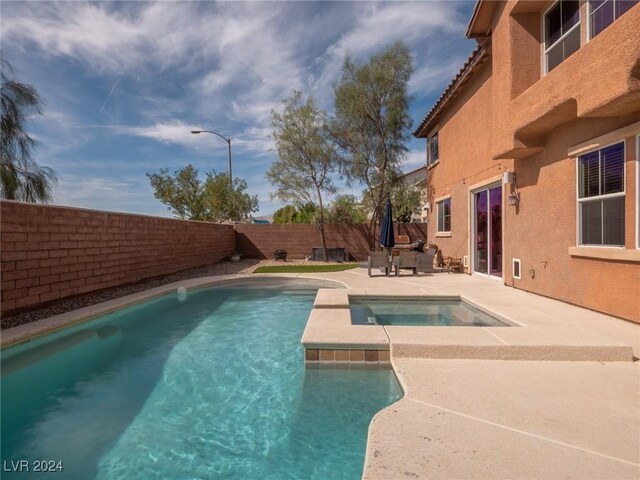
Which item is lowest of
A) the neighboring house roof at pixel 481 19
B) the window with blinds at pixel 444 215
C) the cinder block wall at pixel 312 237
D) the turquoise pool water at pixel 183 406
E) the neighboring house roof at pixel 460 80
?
the turquoise pool water at pixel 183 406

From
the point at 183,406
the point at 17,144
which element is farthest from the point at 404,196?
the point at 17,144

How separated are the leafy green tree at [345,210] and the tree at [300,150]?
1.88m

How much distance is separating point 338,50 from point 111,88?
10459 mm

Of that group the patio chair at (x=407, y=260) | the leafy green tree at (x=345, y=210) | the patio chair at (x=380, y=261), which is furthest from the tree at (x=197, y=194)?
the patio chair at (x=407, y=260)

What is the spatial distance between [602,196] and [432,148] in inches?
448

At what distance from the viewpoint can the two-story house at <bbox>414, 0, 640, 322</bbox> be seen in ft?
18.3

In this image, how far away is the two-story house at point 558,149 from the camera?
18.3 feet

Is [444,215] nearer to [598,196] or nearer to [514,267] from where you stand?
[514,267]

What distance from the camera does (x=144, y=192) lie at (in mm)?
30938

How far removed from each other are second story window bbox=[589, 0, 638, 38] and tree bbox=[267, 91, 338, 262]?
12.9m

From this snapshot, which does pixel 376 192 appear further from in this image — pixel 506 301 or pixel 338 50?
pixel 506 301

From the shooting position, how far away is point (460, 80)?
1184cm

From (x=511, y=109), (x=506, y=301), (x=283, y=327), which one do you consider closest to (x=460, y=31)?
(x=511, y=109)

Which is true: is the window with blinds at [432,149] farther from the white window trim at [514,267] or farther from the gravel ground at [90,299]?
the gravel ground at [90,299]
